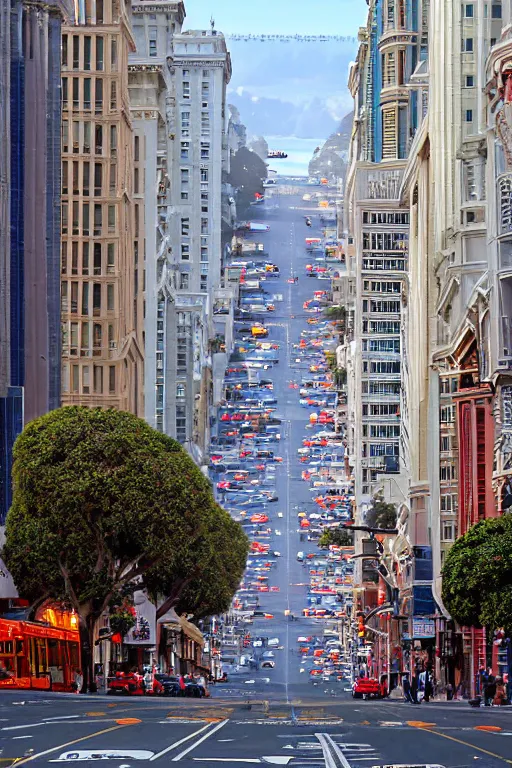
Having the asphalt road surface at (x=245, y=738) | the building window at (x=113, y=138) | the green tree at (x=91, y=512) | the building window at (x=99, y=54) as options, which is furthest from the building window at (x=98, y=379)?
the asphalt road surface at (x=245, y=738)

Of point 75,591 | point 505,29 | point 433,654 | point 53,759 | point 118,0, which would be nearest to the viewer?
point 53,759

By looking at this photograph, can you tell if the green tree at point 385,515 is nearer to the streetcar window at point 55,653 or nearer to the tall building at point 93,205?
the tall building at point 93,205

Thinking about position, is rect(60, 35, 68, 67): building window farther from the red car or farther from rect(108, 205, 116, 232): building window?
the red car

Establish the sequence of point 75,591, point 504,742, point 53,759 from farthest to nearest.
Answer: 1. point 75,591
2. point 504,742
3. point 53,759

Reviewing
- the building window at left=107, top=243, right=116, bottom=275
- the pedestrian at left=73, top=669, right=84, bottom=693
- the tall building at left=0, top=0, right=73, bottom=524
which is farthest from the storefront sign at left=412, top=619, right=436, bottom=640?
the building window at left=107, top=243, right=116, bottom=275

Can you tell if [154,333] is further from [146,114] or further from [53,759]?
[53,759]

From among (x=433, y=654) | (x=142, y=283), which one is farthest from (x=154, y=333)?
(x=433, y=654)
